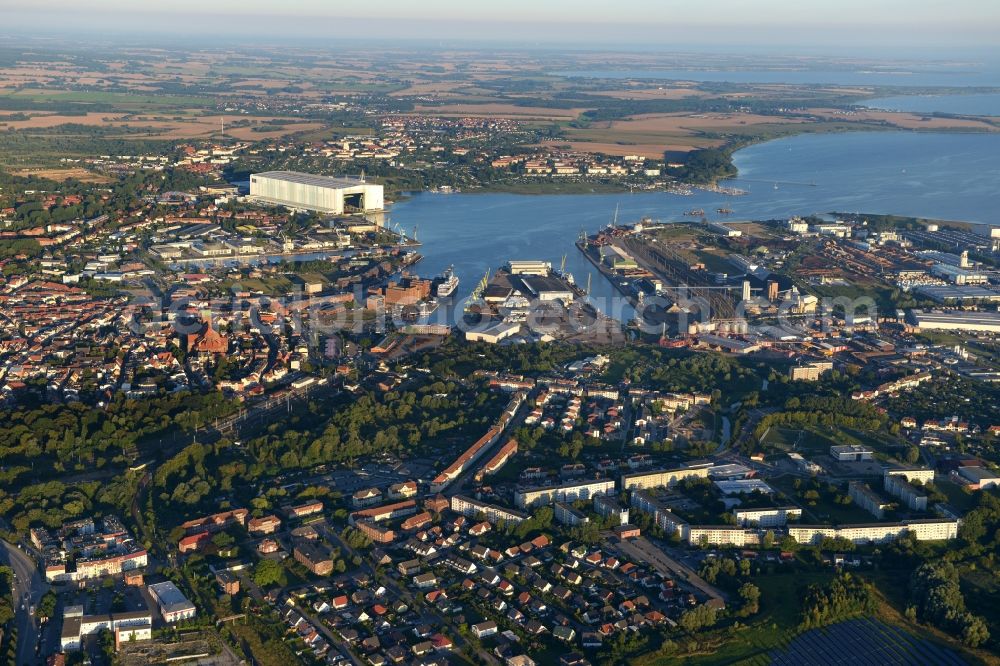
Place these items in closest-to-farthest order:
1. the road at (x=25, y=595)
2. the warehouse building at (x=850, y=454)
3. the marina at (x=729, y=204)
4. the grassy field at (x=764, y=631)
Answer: the road at (x=25, y=595), the grassy field at (x=764, y=631), the warehouse building at (x=850, y=454), the marina at (x=729, y=204)

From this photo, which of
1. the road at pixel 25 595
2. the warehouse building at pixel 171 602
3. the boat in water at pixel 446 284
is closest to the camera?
the road at pixel 25 595

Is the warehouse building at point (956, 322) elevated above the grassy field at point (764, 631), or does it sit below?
above

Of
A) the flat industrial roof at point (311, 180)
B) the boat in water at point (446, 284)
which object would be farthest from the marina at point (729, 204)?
the flat industrial roof at point (311, 180)

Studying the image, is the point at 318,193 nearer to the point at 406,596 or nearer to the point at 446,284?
the point at 446,284

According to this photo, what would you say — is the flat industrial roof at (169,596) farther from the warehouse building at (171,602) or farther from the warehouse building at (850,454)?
the warehouse building at (850,454)

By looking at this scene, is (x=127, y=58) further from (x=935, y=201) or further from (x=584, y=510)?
(x=584, y=510)

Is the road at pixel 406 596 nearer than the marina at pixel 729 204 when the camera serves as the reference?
Yes

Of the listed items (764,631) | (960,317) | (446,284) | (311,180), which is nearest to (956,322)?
(960,317)
